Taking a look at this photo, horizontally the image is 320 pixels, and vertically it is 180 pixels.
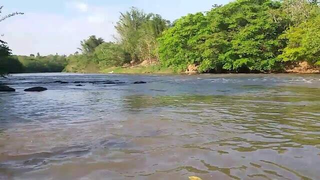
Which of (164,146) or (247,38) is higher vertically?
(247,38)

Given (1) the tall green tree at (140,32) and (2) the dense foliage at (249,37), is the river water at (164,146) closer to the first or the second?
(2) the dense foliage at (249,37)

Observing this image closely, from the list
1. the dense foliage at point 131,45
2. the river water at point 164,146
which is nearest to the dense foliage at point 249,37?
the dense foliage at point 131,45

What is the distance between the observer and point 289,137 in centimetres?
557

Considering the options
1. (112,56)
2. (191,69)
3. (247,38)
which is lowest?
(191,69)

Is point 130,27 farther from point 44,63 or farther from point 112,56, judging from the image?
point 44,63

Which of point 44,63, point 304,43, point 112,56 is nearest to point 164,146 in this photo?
point 304,43

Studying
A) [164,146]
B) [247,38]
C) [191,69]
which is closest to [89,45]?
[191,69]

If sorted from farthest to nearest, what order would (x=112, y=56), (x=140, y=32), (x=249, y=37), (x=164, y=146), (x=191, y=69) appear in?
(x=112, y=56) → (x=140, y=32) → (x=191, y=69) → (x=249, y=37) → (x=164, y=146)

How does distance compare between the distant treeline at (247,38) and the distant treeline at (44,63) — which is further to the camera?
the distant treeline at (44,63)

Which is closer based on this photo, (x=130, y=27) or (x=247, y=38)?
(x=247, y=38)

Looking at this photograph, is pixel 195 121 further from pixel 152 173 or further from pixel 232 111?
pixel 152 173

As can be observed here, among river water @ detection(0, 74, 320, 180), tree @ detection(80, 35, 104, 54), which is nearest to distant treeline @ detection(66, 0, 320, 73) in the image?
river water @ detection(0, 74, 320, 180)

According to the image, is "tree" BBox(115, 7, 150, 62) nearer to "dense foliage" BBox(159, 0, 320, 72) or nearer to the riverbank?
the riverbank

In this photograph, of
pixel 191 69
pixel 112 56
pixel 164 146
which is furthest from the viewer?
pixel 112 56
